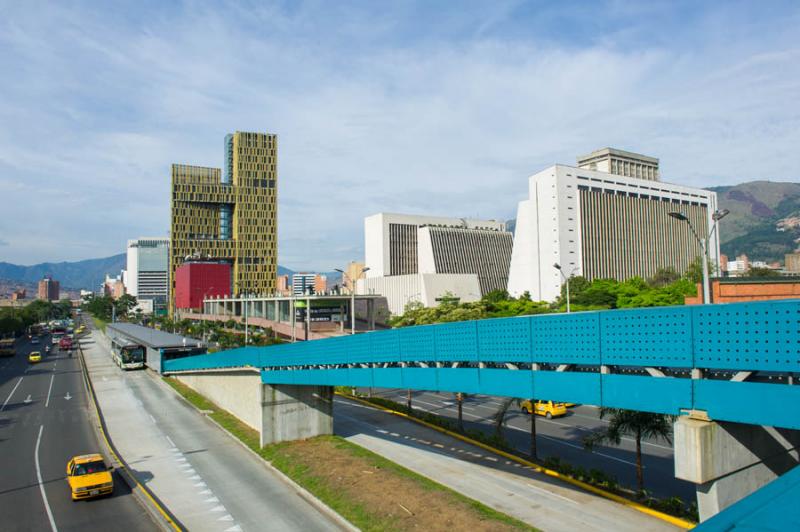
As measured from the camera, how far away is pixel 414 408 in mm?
43781

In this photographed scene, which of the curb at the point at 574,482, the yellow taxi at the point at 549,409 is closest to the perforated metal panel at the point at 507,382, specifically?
the curb at the point at 574,482

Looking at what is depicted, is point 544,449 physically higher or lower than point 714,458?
lower

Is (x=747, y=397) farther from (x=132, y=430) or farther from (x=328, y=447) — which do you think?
(x=132, y=430)

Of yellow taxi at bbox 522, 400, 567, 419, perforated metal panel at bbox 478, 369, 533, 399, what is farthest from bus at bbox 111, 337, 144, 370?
perforated metal panel at bbox 478, 369, 533, 399

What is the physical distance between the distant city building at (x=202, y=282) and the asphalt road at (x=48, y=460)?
91.5 meters

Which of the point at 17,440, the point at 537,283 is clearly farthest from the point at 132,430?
the point at 537,283

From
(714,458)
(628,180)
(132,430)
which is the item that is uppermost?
(628,180)

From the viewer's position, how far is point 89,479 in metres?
24.6

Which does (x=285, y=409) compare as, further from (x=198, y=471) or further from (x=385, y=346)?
(x=385, y=346)

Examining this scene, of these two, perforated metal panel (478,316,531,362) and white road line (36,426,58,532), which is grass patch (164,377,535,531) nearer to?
perforated metal panel (478,316,531,362)

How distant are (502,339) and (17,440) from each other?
111 feet

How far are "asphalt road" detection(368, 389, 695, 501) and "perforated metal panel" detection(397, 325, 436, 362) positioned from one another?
1062 centimetres

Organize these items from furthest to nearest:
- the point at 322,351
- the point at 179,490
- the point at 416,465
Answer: the point at 322,351, the point at 416,465, the point at 179,490

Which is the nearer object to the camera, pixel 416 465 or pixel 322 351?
pixel 416 465
